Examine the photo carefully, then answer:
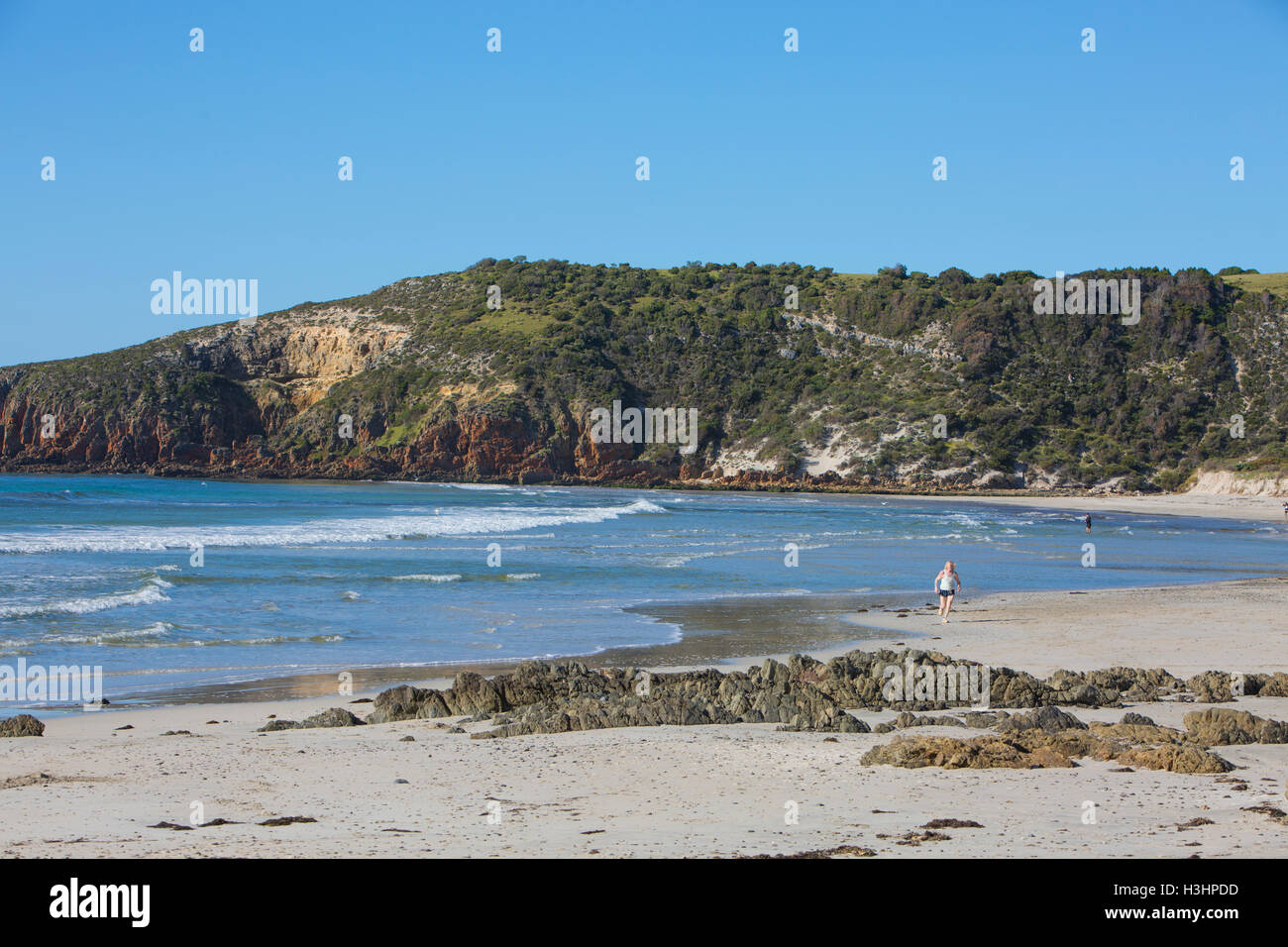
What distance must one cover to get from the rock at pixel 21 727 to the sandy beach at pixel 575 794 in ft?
0.77

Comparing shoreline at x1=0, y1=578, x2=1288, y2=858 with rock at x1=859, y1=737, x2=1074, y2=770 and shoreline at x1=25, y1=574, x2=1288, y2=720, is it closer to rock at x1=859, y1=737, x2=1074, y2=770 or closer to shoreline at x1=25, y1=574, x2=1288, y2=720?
rock at x1=859, y1=737, x2=1074, y2=770

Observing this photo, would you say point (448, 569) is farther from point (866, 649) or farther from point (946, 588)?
point (866, 649)

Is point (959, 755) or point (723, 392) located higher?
point (723, 392)

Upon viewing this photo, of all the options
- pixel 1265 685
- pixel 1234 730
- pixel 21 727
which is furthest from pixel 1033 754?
pixel 21 727

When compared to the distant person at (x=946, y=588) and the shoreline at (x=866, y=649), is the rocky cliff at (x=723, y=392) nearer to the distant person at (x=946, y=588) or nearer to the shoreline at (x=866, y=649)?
the shoreline at (x=866, y=649)

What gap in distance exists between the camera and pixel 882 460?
85.1 metres

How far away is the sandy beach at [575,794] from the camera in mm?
5730

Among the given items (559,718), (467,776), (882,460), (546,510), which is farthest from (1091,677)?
(882,460)

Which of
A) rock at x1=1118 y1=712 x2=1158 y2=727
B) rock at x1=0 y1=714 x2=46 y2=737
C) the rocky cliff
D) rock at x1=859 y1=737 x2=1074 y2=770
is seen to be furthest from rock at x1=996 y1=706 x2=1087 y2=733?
the rocky cliff

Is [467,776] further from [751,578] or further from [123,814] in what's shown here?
[751,578]

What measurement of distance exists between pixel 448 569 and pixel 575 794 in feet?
62.0

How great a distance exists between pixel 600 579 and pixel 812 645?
30.8ft

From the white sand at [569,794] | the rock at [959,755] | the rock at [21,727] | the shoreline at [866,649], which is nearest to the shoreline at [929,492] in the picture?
the shoreline at [866,649]

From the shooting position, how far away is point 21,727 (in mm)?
9406
